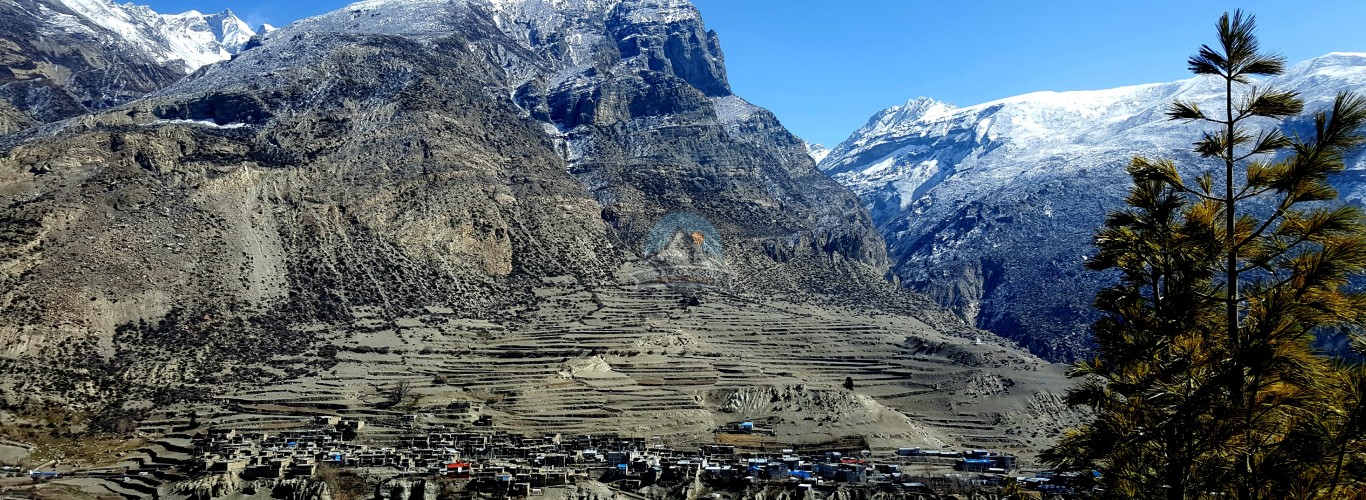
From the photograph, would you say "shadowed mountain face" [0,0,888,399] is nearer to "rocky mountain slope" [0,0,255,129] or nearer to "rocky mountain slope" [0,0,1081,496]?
"rocky mountain slope" [0,0,1081,496]

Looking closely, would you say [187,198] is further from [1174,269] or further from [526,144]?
[1174,269]

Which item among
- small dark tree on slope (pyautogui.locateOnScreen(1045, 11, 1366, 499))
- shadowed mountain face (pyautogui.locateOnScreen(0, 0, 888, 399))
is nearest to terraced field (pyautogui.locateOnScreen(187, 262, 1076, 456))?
shadowed mountain face (pyautogui.locateOnScreen(0, 0, 888, 399))

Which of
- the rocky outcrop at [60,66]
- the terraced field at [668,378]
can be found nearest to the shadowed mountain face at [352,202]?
the terraced field at [668,378]

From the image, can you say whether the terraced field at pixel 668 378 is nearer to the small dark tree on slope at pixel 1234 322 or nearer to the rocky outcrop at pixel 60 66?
the small dark tree on slope at pixel 1234 322

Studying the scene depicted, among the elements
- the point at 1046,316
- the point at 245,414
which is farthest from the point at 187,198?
the point at 1046,316

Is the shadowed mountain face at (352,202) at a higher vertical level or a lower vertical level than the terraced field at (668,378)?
higher

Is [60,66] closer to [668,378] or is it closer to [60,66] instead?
[60,66]

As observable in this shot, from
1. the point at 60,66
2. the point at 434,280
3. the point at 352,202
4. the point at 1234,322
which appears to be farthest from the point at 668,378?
the point at 60,66
